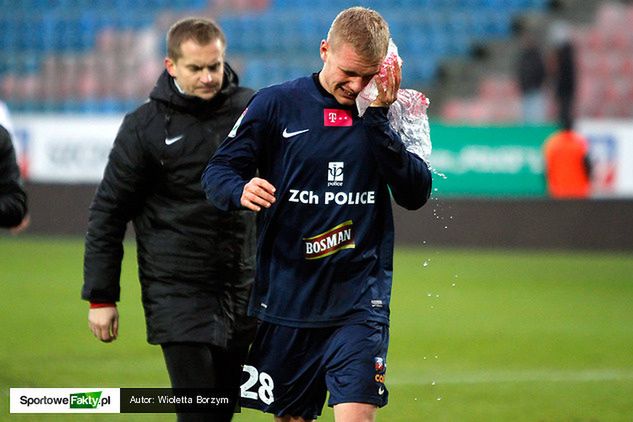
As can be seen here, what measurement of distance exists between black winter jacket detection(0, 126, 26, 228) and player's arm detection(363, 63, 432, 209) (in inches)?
72.3

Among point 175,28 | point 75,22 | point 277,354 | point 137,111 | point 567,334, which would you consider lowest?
point 567,334

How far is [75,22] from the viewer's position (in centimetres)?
2141

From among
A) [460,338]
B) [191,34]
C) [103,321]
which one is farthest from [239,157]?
[460,338]

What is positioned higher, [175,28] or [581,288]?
[175,28]

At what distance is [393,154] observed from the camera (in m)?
4.59

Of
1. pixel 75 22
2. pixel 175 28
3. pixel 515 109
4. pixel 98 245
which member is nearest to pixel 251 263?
pixel 98 245

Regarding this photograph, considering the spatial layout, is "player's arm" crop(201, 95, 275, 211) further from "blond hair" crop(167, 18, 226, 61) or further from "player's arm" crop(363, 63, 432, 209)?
"blond hair" crop(167, 18, 226, 61)

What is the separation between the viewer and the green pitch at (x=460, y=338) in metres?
7.98

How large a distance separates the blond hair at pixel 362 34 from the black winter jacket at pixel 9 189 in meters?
1.78

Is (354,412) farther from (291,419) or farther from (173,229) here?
(173,229)

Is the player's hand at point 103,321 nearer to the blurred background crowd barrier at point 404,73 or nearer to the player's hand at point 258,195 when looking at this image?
the player's hand at point 258,195

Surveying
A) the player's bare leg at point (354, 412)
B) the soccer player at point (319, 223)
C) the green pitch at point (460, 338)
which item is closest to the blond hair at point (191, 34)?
the soccer player at point (319, 223)

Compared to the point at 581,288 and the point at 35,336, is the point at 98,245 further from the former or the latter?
the point at 581,288

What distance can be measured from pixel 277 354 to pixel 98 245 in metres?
0.94
